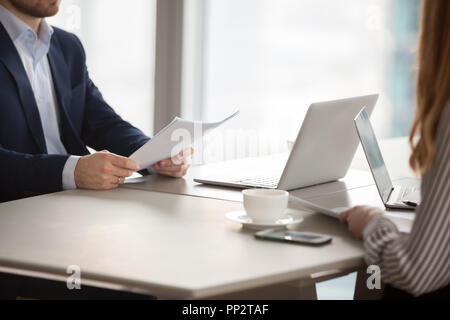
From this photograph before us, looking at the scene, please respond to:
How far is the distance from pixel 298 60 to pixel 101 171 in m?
2.87

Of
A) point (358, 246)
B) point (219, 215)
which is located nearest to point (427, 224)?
point (358, 246)

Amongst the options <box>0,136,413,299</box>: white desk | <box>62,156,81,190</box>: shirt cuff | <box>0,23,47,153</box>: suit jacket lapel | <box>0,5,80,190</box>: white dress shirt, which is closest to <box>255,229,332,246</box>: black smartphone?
<box>0,136,413,299</box>: white desk

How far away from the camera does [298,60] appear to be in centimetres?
442

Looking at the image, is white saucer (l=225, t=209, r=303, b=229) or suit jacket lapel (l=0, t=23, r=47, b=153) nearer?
white saucer (l=225, t=209, r=303, b=229)

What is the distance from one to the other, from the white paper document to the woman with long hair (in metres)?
0.73

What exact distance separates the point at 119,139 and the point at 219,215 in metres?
0.98

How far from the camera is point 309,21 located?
4336 millimetres

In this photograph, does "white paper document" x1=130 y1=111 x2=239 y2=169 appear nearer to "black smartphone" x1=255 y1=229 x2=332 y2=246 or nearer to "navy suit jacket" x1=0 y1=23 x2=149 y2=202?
"navy suit jacket" x1=0 y1=23 x2=149 y2=202

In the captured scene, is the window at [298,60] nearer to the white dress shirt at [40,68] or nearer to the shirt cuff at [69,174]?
the white dress shirt at [40,68]

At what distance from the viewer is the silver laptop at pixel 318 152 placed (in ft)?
5.44

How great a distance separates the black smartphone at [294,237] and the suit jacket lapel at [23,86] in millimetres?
1127

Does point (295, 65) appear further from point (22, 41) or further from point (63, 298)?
point (63, 298)

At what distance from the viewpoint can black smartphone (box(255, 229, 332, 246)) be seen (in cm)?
123

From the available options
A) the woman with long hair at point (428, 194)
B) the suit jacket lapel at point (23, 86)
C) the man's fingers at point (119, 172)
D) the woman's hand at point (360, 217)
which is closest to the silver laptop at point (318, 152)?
the man's fingers at point (119, 172)
